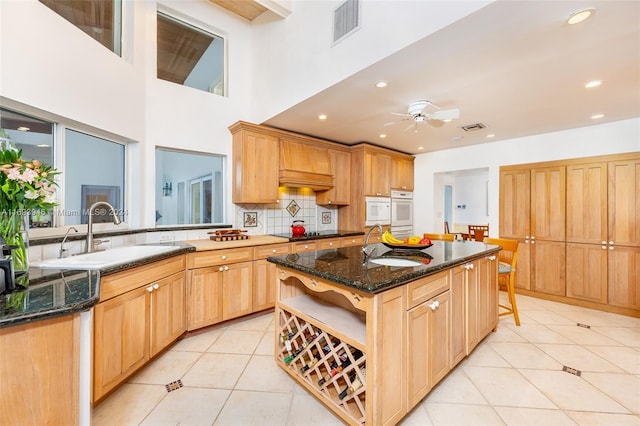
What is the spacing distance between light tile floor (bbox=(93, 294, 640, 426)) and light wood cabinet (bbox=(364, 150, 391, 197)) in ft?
8.15

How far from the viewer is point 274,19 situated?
3.20 m

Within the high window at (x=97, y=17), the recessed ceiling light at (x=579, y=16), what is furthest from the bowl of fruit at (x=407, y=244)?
the high window at (x=97, y=17)

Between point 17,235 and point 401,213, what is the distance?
182 inches

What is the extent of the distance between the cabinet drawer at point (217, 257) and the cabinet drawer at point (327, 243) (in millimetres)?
998

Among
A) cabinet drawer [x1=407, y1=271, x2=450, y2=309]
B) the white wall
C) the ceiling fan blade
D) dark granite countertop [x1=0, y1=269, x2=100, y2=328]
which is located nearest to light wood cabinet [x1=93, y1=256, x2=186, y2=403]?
dark granite countertop [x1=0, y1=269, x2=100, y2=328]

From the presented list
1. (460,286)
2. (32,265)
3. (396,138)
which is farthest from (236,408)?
(396,138)

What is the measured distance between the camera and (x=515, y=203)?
3951 millimetres

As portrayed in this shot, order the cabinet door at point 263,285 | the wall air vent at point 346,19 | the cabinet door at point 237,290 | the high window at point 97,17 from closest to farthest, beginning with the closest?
1. the high window at point 97,17
2. the wall air vent at point 346,19
3. the cabinet door at point 237,290
4. the cabinet door at point 263,285

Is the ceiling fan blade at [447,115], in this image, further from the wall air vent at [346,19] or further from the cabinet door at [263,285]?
the cabinet door at [263,285]

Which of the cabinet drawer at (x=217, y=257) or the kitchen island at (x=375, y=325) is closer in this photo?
the kitchen island at (x=375, y=325)

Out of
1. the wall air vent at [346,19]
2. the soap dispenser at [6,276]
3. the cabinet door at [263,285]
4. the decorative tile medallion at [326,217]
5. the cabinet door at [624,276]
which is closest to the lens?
the soap dispenser at [6,276]

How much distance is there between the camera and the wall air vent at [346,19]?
215 centimetres

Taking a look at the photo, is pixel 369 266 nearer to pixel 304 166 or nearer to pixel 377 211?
pixel 304 166

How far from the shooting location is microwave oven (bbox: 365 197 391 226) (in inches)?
167
